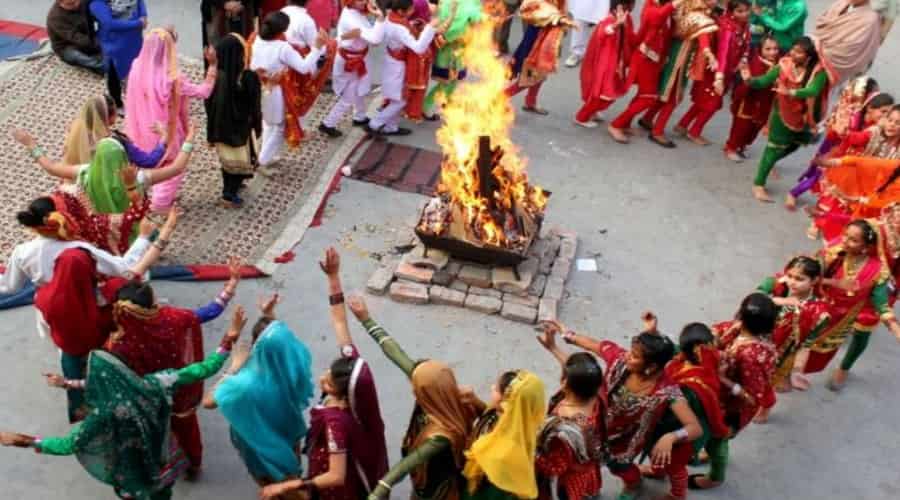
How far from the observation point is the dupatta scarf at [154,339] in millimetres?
4098

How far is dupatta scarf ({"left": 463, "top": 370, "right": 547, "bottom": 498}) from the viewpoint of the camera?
139 inches

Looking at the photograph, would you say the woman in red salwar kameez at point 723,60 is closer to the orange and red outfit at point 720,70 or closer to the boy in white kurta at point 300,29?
the orange and red outfit at point 720,70

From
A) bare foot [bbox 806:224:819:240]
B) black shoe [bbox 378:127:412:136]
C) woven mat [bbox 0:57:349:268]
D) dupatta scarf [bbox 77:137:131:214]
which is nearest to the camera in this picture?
dupatta scarf [bbox 77:137:131:214]

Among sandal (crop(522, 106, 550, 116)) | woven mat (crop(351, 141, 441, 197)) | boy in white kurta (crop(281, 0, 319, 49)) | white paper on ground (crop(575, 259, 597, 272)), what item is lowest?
white paper on ground (crop(575, 259, 597, 272))

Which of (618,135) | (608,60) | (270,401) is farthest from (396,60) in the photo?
(270,401)

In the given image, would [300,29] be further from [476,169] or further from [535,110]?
[535,110]

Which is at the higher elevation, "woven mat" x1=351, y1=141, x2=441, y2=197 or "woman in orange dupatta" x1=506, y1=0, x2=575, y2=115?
"woman in orange dupatta" x1=506, y1=0, x2=575, y2=115

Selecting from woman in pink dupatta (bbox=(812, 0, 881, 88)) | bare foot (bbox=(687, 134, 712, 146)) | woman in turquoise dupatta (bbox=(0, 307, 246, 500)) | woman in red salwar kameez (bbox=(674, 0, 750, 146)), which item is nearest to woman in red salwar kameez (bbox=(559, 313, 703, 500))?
woman in turquoise dupatta (bbox=(0, 307, 246, 500))

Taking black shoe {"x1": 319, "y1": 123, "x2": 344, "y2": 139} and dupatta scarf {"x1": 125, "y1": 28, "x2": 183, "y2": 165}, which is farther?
black shoe {"x1": 319, "y1": 123, "x2": 344, "y2": 139}

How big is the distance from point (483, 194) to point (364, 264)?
1.08m

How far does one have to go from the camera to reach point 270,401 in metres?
3.76

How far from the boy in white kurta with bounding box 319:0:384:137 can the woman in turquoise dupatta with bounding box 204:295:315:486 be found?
13.7 feet

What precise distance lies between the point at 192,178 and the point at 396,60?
6.63 ft

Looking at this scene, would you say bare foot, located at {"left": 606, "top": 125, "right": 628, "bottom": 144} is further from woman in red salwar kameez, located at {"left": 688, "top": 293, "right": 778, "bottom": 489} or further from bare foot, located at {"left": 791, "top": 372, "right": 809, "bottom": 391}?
woman in red salwar kameez, located at {"left": 688, "top": 293, "right": 778, "bottom": 489}
